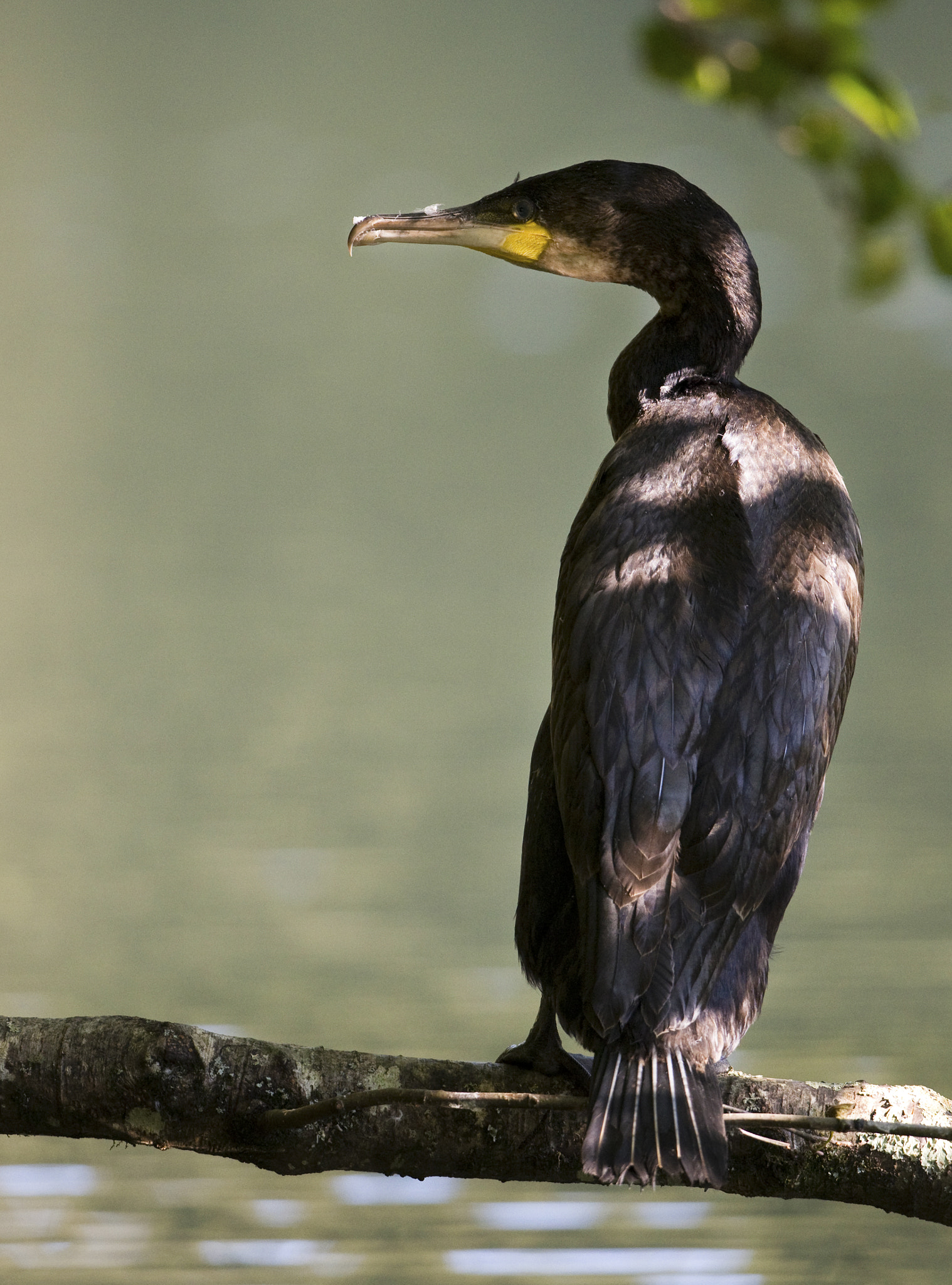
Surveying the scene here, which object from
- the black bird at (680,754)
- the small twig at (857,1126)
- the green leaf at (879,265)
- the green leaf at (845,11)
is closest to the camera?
the green leaf at (845,11)

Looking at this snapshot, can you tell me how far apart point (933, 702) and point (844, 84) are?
4172 millimetres

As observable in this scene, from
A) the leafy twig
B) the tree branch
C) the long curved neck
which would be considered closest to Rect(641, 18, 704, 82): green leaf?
the leafy twig

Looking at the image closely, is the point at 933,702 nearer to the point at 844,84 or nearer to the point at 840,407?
the point at 840,407

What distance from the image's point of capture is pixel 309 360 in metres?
5.13

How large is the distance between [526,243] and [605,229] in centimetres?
11

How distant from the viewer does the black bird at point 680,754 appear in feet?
4.16

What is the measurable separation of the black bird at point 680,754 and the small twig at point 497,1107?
0.06 m

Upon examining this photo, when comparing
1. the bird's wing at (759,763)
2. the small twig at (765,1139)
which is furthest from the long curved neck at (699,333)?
the small twig at (765,1139)

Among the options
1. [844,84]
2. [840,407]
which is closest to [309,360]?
[840,407]

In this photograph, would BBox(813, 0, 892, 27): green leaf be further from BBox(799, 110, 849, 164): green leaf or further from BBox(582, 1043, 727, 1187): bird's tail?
BBox(582, 1043, 727, 1187): bird's tail

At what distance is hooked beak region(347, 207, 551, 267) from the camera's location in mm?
1885

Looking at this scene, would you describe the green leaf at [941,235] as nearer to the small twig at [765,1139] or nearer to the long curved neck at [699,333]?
the small twig at [765,1139]

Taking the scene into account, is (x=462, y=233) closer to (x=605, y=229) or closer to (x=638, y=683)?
(x=605, y=229)

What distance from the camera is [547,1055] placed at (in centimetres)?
144
